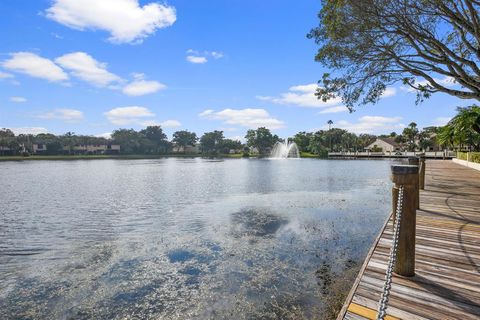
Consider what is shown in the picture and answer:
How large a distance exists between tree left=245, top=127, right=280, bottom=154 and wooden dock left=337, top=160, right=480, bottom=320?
10717 cm

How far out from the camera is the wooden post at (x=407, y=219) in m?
3.85

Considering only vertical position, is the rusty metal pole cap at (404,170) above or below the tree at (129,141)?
below

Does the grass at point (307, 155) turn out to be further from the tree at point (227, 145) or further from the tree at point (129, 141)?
the tree at point (129, 141)

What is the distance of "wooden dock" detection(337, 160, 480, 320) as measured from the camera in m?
3.37

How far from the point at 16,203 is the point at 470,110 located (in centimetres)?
4587

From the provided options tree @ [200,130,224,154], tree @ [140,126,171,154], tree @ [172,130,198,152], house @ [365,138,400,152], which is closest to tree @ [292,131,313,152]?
house @ [365,138,400,152]

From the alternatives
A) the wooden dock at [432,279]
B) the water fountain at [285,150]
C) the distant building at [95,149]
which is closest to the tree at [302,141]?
the water fountain at [285,150]

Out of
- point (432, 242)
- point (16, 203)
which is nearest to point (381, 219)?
point (432, 242)

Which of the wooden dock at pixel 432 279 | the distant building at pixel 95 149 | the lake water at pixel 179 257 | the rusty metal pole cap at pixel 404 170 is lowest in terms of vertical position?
the lake water at pixel 179 257

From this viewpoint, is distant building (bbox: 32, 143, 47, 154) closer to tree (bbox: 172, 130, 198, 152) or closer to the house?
tree (bbox: 172, 130, 198, 152)

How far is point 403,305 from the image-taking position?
3457 millimetres

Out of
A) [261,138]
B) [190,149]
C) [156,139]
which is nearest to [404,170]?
[261,138]

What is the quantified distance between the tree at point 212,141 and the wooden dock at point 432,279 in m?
117

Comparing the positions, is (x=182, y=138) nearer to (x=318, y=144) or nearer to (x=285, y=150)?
(x=285, y=150)
